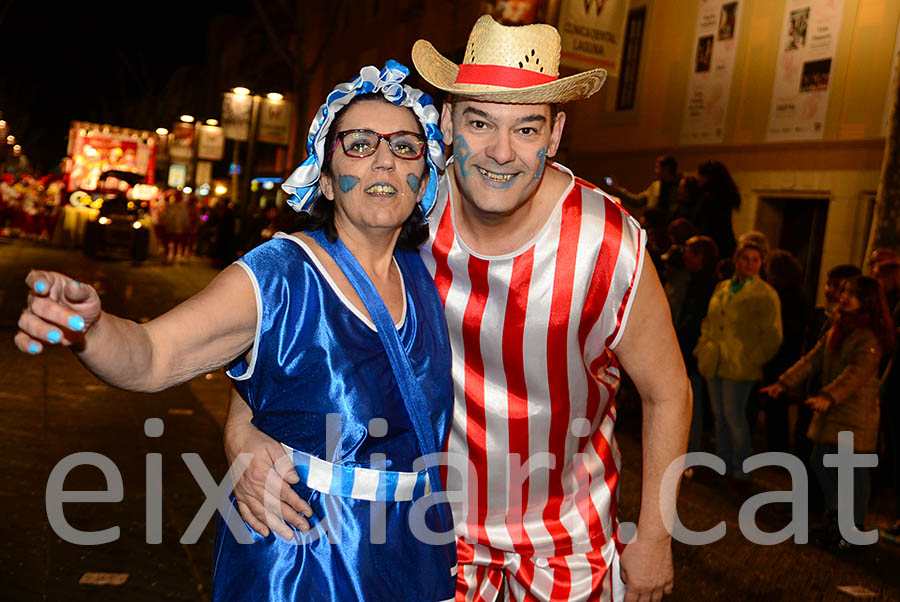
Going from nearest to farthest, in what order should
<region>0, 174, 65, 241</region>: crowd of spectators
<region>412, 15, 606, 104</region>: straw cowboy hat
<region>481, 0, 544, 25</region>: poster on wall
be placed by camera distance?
1. <region>412, 15, 606, 104</region>: straw cowboy hat
2. <region>481, 0, 544, 25</region>: poster on wall
3. <region>0, 174, 65, 241</region>: crowd of spectators

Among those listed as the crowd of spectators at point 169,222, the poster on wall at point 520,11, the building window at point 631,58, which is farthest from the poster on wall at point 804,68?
the crowd of spectators at point 169,222

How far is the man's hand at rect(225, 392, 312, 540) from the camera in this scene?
7.38ft

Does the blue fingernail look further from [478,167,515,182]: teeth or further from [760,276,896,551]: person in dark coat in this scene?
[760,276,896,551]: person in dark coat

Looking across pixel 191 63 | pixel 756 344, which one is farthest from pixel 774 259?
pixel 191 63

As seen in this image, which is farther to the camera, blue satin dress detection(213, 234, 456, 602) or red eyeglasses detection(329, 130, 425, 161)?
red eyeglasses detection(329, 130, 425, 161)

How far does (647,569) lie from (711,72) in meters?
11.8

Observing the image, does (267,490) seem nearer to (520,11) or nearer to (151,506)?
(151,506)

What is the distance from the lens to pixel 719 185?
29.8ft

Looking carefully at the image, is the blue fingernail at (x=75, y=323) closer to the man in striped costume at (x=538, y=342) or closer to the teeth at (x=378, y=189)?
the man in striped costume at (x=538, y=342)

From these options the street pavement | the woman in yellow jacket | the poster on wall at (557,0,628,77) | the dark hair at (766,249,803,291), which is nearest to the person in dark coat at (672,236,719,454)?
the woman in yellow jacket

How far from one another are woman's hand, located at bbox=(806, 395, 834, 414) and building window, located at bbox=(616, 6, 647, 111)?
1017 cm

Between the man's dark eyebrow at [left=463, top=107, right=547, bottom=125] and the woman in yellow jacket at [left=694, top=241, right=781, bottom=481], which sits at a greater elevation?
the man's dark eyebrow at [left=463, top=107, right=547, bottom=125]

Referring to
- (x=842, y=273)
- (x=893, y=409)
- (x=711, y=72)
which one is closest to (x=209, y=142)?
(x=711, y=72)

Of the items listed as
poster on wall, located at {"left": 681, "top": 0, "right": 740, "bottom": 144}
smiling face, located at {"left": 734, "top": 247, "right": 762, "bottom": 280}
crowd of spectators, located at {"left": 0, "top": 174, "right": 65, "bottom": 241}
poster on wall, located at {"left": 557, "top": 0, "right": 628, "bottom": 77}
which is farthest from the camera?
crowd of spectators, located at {"left": 0, "top": 174, "right": 65, "bottom": 241}
